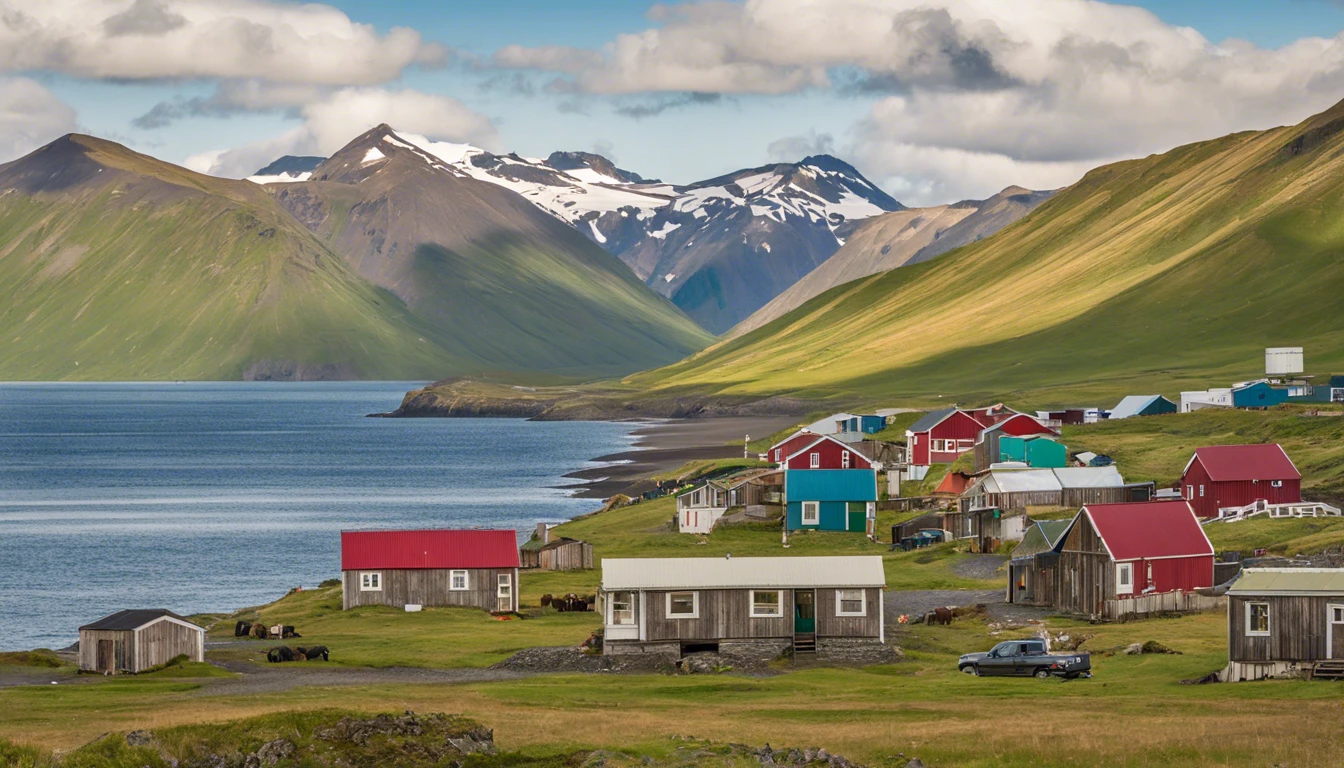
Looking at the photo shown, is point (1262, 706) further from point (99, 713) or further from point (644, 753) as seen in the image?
point (99, 713)

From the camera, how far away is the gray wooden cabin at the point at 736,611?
214 feet

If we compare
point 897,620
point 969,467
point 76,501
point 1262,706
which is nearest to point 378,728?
point 1262,706

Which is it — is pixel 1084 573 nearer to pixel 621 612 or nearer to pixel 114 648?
pixel 621 612

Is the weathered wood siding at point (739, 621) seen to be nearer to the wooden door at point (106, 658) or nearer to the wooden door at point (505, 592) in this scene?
the wooden door at point (505, 592)

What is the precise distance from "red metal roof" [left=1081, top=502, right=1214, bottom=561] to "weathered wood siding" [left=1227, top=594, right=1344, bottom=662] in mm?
19118

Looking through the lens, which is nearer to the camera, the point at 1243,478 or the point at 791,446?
the point at 1243,478

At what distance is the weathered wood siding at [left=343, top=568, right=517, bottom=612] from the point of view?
82625 mm

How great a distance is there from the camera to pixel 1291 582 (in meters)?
55.0

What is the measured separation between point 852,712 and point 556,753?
36.1ft

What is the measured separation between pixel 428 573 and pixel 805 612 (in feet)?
77.5

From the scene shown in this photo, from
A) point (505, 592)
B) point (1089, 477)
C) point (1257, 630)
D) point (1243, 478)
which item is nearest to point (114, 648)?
point (505, 592)

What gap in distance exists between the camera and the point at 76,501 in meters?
167

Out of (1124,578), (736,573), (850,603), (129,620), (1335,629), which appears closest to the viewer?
→ (1335,629)

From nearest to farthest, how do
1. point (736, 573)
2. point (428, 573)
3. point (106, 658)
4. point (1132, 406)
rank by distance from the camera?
point (106, 658) < point (736, 573) < point (428, 573) < point (1132, 406)
